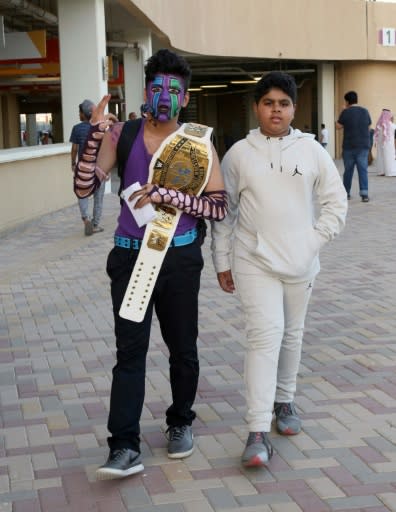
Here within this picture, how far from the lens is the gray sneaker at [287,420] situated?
429cm

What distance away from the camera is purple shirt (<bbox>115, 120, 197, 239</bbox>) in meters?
3.75

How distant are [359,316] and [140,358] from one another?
11.5 feet

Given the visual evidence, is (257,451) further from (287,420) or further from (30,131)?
(30,131)

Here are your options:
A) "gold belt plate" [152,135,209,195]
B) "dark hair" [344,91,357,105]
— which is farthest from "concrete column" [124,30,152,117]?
"gold belt plate" [152,135,209,195]

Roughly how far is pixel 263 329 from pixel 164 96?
1106mm

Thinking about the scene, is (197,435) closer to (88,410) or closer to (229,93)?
(88,410)

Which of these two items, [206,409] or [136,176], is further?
[206,409]

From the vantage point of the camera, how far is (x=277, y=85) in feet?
13.0

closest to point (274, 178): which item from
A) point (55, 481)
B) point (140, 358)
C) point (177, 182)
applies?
point (177, 182)

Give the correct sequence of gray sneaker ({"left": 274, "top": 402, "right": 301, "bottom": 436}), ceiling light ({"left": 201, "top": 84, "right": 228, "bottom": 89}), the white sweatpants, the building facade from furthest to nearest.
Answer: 1. ceiling light ({"left": 201, "top": 84, "right": 228, "bottom": 89})
2. the building facade
3. gray sneaker ({"left": 274, "top": 402, "right": 301, "bottom": 436})
4. the white sweatpants

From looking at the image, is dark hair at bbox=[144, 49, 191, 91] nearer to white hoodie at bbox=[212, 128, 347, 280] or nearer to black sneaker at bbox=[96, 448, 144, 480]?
white hoodie at bbox=[212, 128, 347, 280]

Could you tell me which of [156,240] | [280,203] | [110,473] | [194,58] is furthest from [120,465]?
[194,58]

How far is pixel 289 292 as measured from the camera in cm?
408

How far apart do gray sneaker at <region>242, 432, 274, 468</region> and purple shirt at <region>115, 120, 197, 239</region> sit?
97 cm
